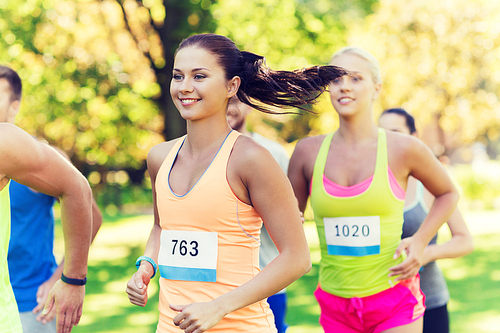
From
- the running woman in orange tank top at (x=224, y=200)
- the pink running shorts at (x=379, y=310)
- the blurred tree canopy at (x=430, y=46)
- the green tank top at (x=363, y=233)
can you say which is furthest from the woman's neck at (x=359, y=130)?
the blurred tree canopy at (x=430, y=46)

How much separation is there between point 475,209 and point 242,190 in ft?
57.2

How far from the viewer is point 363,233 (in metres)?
2.81

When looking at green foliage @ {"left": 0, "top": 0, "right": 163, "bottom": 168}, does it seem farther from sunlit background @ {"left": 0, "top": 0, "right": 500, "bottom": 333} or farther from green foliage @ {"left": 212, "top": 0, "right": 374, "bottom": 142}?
green foliage @ {"left": 212, "top": 0, "right": 374, "bottom": 142}

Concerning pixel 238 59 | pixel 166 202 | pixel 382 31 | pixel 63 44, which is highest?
pixel 382 31

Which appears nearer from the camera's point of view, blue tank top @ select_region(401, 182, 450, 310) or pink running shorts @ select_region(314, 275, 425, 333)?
pink running shorts @ select_region(314, 275, 425, 333)

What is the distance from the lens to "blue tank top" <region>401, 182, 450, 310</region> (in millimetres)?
3205

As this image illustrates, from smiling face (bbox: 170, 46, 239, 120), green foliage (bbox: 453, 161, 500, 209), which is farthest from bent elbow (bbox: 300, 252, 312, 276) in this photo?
green foliage (bbox: 453, 161, 500, 209)

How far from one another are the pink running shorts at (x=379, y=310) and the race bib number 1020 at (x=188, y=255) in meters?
1.13

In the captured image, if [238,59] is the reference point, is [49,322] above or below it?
below

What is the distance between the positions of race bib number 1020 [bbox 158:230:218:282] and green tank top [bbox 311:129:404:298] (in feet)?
3.48

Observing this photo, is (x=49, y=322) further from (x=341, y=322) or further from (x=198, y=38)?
(x=198, y=38)

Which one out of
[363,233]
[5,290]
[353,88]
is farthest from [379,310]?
[5,290]

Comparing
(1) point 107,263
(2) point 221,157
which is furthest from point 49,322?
(1) point 107,263

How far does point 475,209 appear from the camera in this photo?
17.7 m
